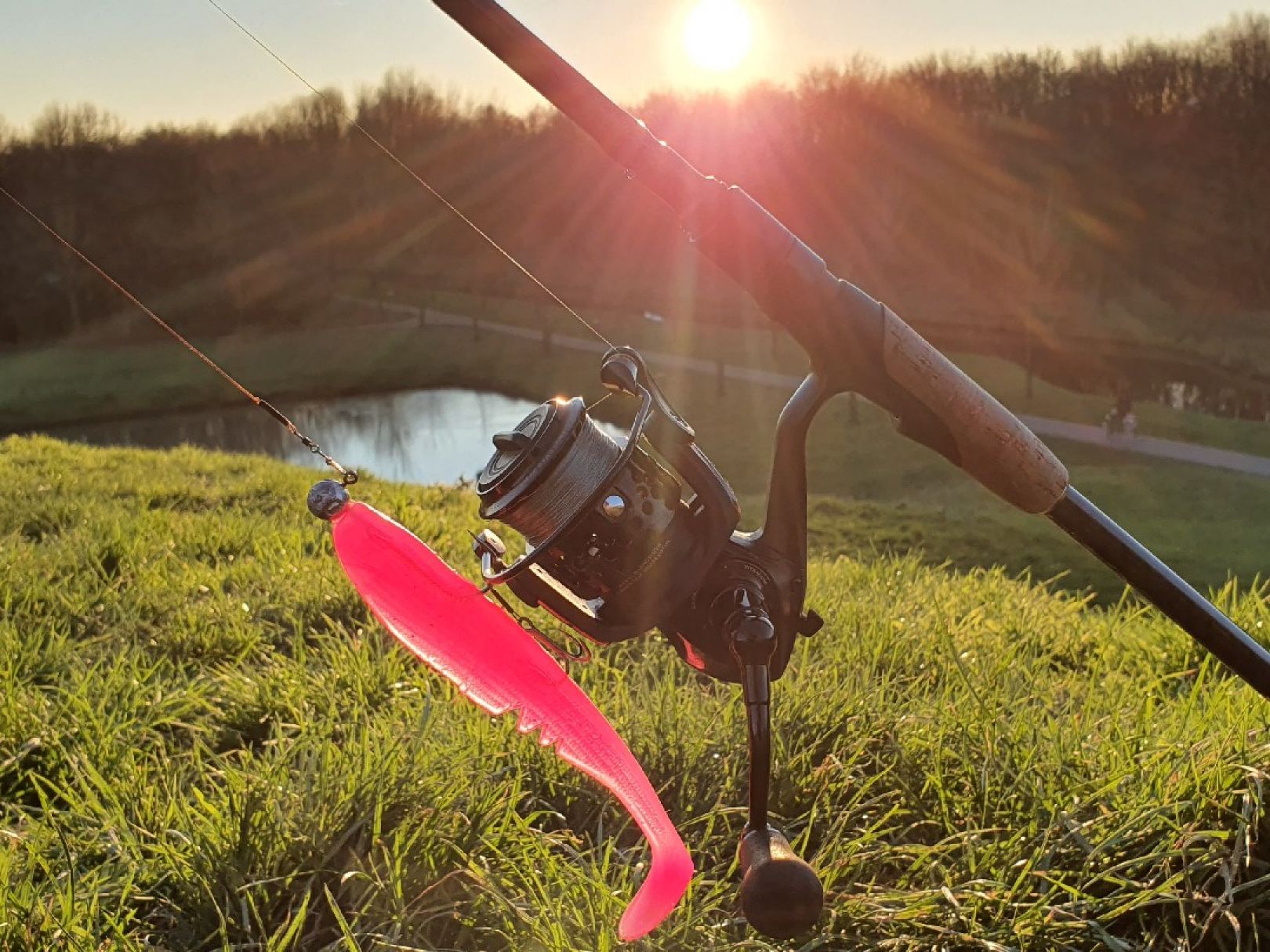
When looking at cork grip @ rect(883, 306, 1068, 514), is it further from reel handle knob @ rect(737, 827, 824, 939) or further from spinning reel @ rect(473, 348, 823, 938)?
reel handle knob @ rect(737, 827, 824, 939)

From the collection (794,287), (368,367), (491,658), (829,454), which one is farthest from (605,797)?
(368,367)

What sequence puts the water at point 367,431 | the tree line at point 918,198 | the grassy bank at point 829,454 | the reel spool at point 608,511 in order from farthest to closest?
1. the tree line at point 918,198
2. the water at point 367,431
3. the grassy bank at point 829,454
4. the reel spool at point 608,511

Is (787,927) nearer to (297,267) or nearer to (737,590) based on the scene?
(737,590)

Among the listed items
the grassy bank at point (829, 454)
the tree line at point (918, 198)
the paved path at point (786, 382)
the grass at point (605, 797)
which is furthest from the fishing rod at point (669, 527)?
the tree line at point (918, 198)

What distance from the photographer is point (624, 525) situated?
1570mm

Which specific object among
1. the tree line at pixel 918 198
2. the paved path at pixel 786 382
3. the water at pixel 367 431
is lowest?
the water at pixel 367 431

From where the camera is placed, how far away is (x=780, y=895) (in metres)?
1.52

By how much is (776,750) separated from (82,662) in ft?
7.75

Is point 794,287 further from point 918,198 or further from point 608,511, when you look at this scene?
point 918,198

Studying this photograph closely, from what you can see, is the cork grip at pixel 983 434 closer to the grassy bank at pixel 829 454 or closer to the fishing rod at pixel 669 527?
the fishing rod at pixel 669 527

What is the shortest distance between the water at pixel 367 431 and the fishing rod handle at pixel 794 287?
1923 centimetres

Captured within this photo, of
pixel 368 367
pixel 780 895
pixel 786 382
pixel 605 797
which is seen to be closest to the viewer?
pixel 780 895

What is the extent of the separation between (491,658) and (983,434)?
0.92 metres

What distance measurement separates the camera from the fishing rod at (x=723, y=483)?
152 centimetres
